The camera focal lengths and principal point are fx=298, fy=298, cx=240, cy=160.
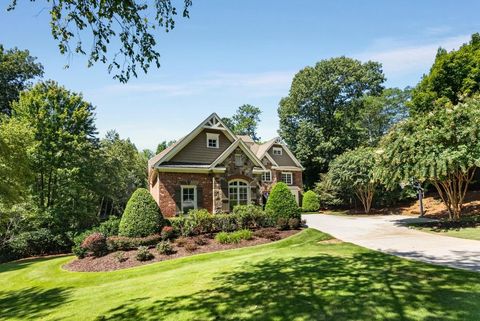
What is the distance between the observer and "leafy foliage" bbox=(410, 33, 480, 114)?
24.2m

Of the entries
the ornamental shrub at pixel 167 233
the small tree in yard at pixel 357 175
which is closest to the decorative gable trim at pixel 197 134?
the ornamental shrub at pixel 167 233

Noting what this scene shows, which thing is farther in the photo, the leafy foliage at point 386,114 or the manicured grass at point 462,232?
the leafy foliage at point 386,114

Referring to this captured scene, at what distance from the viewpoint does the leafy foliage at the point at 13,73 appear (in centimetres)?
3434

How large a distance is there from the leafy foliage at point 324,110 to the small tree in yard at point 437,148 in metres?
20.9

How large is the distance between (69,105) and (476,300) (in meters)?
26.0

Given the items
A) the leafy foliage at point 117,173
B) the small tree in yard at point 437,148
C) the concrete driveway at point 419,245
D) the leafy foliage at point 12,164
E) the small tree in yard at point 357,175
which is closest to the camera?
the concrete driveway at point 419,245

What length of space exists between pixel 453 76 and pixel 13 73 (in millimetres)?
46350

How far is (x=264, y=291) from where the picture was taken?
6.57 m

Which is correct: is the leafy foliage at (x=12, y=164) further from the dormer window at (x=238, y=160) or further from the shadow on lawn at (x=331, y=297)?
the dormer window at (x=238, y=160)

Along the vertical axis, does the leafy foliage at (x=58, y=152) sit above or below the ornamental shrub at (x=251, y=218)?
above

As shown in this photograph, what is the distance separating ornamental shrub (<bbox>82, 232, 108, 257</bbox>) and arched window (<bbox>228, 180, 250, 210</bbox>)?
8869mm

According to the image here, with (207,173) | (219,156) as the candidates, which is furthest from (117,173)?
(219,156)

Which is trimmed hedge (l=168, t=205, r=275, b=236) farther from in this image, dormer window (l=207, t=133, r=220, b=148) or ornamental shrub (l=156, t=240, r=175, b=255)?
dormer window (l=207, t=133, r=220, b=148)

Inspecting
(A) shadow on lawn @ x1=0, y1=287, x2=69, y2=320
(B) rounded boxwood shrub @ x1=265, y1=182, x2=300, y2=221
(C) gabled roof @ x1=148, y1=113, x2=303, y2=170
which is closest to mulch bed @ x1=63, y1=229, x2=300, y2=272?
(A) shadow on lawn @ x1=0, y1=287, x2=69, y2=320
